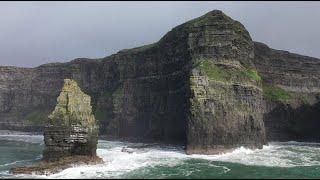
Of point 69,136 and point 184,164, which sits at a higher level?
point 69,136

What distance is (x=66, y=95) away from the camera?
6128 cm

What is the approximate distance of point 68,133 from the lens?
57.8 m

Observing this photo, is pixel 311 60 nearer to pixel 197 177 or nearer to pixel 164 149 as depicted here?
pixel 164 149

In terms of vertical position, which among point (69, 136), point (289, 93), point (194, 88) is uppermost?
point (289, 93)

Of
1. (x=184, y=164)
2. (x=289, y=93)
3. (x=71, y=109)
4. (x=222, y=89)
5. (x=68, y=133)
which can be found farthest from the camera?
(x=289, y=93)

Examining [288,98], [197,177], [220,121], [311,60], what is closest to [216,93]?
[220,121]

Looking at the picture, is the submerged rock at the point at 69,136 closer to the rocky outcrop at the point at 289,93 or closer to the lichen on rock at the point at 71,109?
the lichen on rock at the point at 71,109

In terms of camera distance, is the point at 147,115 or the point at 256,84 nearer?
the point at 256,84

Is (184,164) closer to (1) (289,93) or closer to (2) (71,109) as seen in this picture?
(2) (71,109)

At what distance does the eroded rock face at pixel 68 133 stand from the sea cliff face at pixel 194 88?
57.3ft

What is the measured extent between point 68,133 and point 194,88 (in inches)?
903

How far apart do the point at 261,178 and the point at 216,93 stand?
2931 centimetres

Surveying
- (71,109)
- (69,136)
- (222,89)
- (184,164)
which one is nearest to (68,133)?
(69,136)

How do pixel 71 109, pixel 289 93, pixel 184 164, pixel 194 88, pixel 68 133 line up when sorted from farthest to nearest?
pixel 289 93 → pixel 194 88 → pixel 71 109 → pixel 184 164 → pixel 68 133
